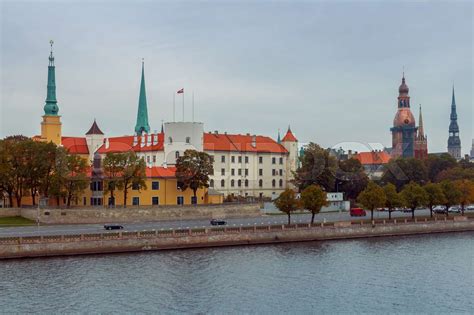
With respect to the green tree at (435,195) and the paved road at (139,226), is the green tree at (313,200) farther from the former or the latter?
the green tree at (435,195)

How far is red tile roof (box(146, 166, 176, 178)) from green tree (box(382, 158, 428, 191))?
52.5 metres

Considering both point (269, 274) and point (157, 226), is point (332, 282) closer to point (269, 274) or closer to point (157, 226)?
point (269, 274)

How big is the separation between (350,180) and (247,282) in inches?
2874

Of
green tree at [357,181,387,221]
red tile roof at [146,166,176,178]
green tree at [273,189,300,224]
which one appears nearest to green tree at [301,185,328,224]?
green tree at [273,189,300,224]

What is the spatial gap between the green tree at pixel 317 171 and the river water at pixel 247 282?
46946 mm

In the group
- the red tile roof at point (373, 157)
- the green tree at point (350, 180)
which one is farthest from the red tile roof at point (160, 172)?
the red tile roof at point (373, 157)

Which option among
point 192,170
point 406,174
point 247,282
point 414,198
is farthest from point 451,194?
point 247,282

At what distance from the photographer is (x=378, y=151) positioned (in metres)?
196

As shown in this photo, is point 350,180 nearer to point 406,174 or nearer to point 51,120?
point 406,174

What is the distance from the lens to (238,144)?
12988cm

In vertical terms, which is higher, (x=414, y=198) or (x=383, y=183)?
(x=383, y=183)

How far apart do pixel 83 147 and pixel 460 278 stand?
87.5m

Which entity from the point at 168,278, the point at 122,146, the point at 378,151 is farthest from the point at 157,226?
the point at 378,151

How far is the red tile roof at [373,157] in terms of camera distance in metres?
190
